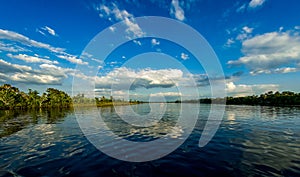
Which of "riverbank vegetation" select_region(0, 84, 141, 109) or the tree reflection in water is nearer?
the tree reflection in water

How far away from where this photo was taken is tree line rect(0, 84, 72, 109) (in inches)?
3920

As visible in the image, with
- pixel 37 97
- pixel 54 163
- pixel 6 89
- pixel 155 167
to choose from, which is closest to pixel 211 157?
pixel 155 167

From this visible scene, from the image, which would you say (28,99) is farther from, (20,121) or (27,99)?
(20,121)

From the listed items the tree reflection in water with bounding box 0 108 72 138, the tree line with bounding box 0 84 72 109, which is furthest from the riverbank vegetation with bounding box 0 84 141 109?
the tree reflection in water with bounding box 0 108 72 138

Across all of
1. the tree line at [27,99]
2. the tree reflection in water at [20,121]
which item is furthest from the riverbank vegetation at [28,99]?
the tree reflection in water at [20,121]

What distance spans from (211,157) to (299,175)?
4.80 meters

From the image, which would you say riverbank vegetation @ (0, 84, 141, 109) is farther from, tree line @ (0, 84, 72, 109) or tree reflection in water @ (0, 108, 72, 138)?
tree reflection in water @ (0, 108, 72, 138)

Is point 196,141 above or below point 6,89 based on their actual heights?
below

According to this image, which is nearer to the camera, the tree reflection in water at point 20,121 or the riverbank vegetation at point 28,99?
the tree reflection in water at point 20,121

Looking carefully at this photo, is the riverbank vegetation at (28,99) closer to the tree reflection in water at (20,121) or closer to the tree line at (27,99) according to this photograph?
the tree line at (27,99)

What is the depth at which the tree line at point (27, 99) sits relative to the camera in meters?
99.6

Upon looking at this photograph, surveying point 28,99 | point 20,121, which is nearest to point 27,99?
point 28,99

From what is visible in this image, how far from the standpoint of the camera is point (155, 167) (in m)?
10.4

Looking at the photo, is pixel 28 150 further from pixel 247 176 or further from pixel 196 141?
pixel 247 176
